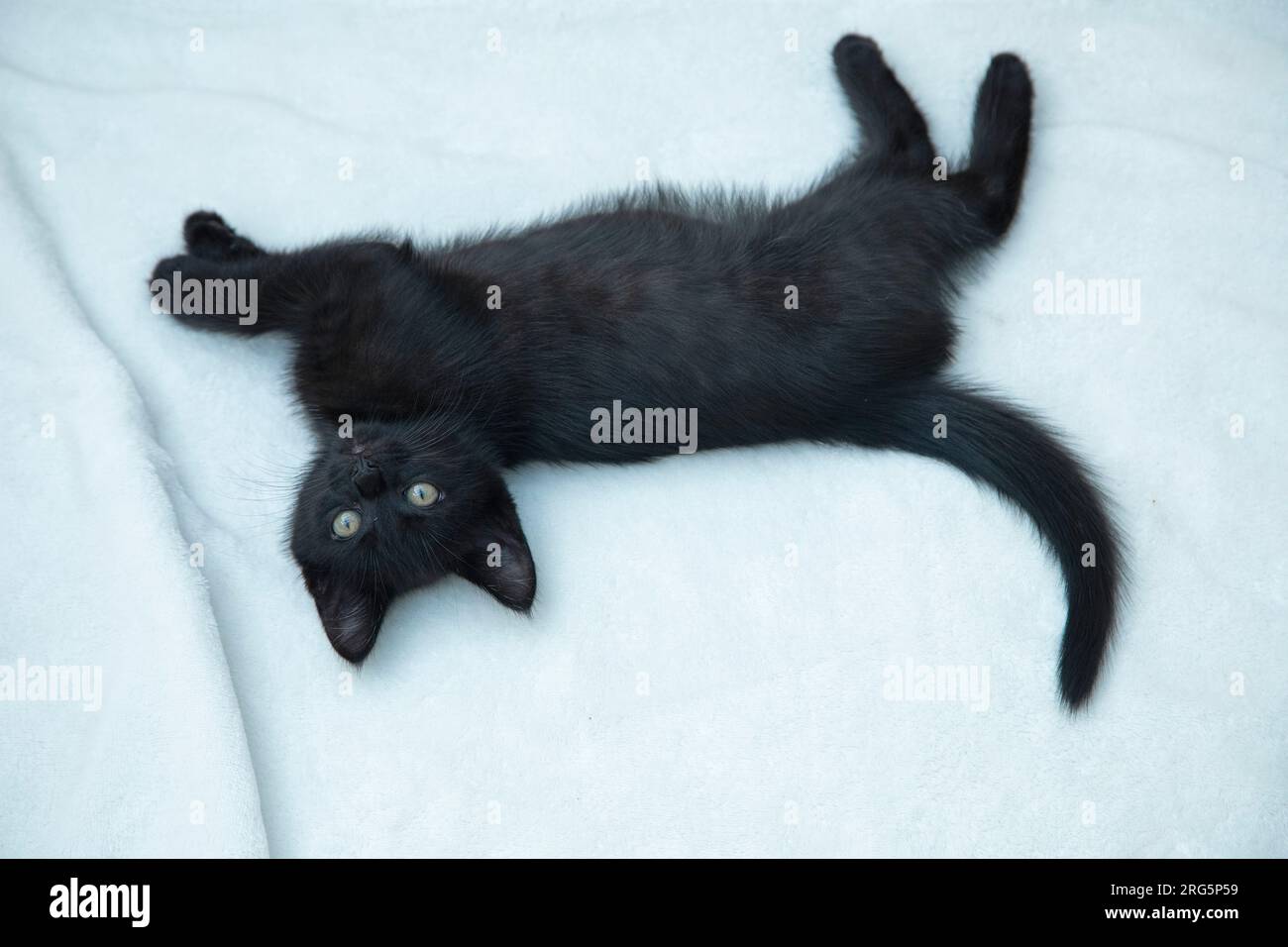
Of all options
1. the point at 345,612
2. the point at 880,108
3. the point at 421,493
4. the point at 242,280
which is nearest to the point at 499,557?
the point at 421,493

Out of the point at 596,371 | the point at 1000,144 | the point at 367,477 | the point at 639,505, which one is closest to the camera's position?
the point at 367,477

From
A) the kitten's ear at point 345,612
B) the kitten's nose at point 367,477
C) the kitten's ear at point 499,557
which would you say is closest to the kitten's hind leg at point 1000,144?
the kitten's ear at point 499,557

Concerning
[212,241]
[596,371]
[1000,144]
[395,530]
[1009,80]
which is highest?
[1009,80]

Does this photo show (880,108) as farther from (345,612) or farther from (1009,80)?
(345,612)

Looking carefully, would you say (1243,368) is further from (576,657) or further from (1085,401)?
(576,657)

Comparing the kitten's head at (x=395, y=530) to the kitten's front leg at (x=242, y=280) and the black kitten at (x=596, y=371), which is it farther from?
the kitten's front leg at (x=242, y=280)

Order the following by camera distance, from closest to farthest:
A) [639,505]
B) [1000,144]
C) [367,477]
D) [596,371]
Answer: [367,477], [596,371], [639,505], [1000,144]
